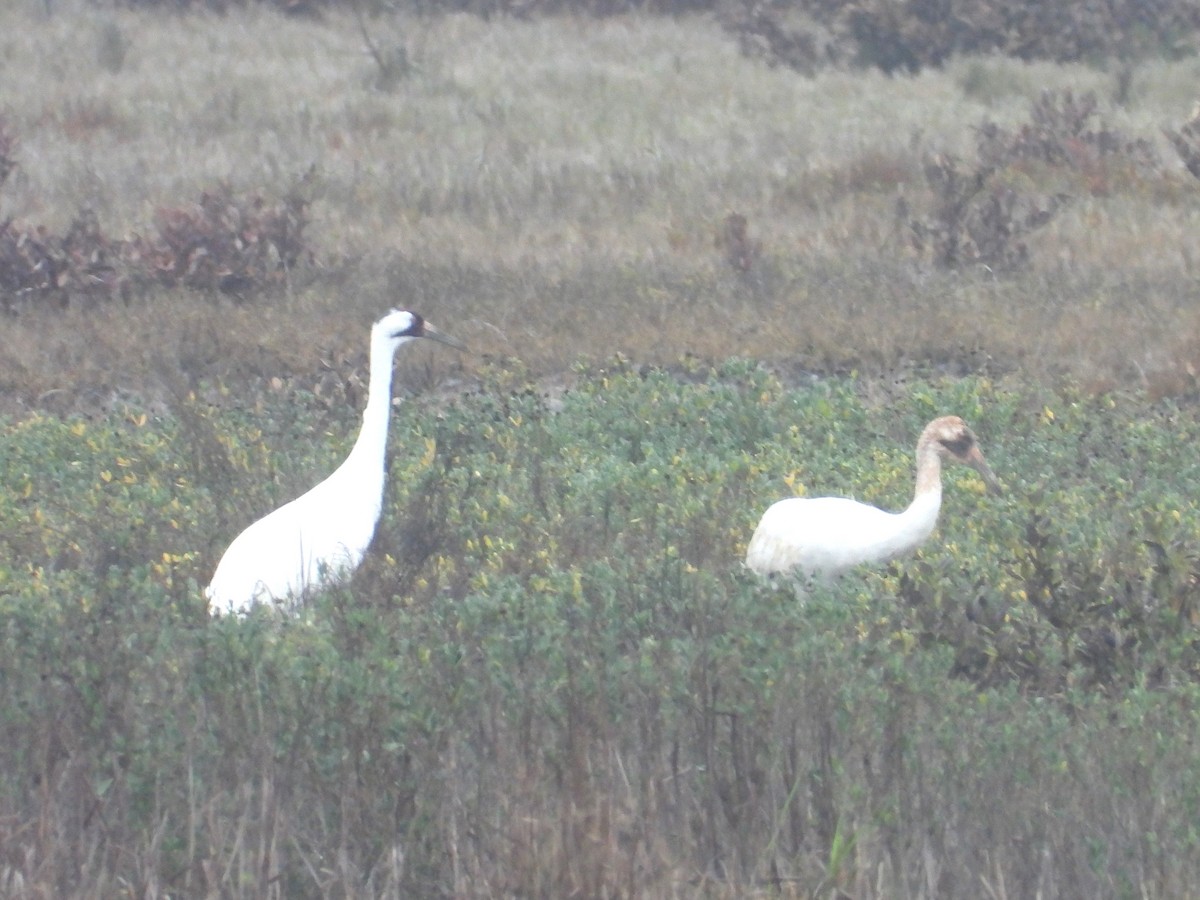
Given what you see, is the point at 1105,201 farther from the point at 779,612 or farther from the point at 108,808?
the point at 108,808

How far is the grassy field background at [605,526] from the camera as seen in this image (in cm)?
363

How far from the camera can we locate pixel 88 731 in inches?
154

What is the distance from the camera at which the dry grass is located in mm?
9719

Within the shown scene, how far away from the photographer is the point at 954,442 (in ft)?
21.1

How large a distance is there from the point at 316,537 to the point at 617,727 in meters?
2.04

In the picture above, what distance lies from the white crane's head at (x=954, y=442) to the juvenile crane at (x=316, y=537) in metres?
1.72

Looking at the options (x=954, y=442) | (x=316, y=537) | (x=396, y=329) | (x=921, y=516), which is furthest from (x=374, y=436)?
(x=954, y=442)

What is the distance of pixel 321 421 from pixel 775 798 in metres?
5.01

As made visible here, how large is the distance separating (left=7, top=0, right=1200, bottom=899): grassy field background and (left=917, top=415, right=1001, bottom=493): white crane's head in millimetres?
205

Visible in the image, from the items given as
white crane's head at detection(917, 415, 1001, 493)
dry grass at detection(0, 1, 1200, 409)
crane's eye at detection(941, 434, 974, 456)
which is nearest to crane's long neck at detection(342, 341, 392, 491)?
white crane's head at detection(917, 415, 1001, 493)

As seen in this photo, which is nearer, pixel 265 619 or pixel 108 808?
pixel 108 808

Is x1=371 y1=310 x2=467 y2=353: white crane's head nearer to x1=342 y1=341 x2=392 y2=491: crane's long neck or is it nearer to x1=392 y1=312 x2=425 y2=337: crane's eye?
x1=392 y1=312 x2=425 y2=337: crane's eye

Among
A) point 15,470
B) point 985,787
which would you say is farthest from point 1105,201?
point 985,787

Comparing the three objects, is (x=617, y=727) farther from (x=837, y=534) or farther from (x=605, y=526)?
(x=605, y=526)
